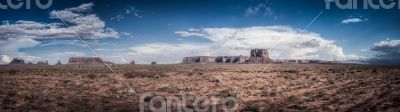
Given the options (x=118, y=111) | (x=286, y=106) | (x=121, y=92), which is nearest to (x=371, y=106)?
(x=286, y=106)

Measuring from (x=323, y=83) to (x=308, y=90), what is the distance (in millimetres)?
3715

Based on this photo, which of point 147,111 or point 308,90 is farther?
point 308,90

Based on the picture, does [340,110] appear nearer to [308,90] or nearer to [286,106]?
[286,106]

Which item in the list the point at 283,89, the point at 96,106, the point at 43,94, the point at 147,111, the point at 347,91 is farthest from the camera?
the point at 283,89

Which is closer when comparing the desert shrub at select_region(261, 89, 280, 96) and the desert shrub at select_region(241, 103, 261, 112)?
the desert shrub at select_region(241, 103, 261, 112)

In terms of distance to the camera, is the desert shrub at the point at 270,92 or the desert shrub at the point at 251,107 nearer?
the desert shrub at the point at 251,107

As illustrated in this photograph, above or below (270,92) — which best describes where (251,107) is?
below

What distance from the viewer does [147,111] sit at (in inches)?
746

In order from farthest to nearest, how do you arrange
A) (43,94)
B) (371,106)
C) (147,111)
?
(43,94) < (147,111) < (371,106)

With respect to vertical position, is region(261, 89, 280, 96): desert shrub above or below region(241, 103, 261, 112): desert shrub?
above

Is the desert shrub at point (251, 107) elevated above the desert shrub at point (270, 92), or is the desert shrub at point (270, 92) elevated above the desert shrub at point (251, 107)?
the desert shrub at point (270, 92)

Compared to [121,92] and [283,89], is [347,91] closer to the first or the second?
[283,89]

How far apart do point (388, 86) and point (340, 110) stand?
5671 mm

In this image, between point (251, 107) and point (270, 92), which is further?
point (270, 92)
